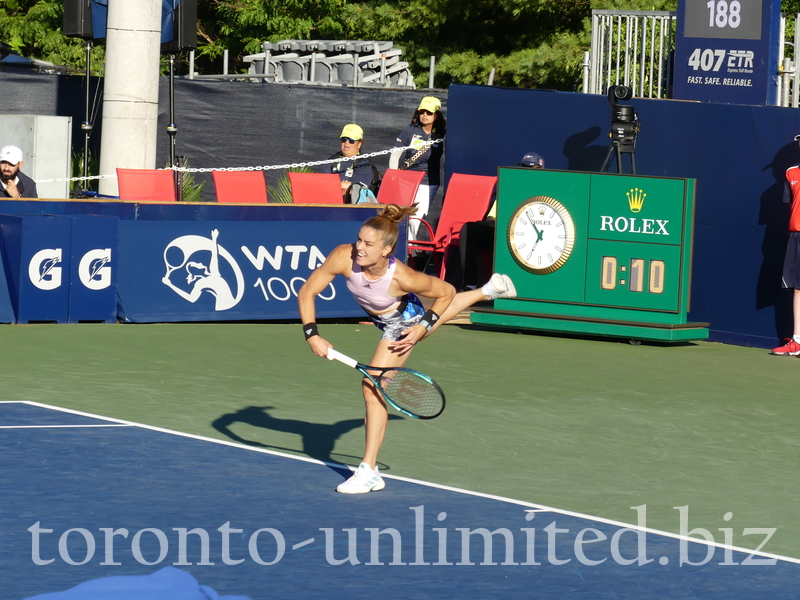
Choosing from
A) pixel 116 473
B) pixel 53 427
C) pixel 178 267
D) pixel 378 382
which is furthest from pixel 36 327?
pixel 378 382

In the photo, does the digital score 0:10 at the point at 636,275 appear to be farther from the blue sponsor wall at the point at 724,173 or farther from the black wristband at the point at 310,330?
the black wristband at the point at 310,330

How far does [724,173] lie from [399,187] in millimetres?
4885

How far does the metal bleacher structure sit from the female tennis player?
1651 centimetres

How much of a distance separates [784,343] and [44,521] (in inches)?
351

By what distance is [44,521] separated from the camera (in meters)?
6.75

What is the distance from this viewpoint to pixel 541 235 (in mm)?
14250

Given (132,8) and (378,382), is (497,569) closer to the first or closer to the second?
(378,382)

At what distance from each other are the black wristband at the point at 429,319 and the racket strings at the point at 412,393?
350 mm

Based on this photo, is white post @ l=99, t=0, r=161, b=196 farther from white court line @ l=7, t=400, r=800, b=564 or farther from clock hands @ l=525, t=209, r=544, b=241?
white court line @ l=7, t=400, r=800, b=564

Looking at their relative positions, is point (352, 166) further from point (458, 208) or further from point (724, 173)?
point (724, 173)

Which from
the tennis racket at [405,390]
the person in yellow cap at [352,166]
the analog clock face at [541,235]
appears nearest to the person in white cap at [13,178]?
the person in yellow cap at [352,166]

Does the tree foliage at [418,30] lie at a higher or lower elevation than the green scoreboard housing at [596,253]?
higher

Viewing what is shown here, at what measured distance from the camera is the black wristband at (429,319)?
757cm

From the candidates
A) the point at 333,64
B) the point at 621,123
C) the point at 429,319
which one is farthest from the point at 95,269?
the point at 333,64
